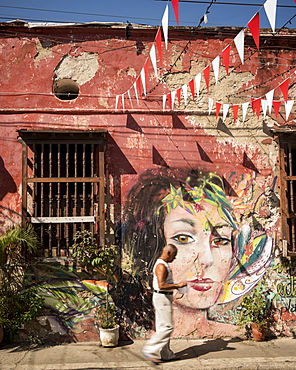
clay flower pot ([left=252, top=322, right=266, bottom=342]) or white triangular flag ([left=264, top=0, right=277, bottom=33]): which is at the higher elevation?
white triangular flag ([left=264, top=0, right=277, bottom=33])

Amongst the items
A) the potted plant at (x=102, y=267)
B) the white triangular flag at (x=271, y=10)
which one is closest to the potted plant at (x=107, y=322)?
the potted plant at (x=102, y=267)

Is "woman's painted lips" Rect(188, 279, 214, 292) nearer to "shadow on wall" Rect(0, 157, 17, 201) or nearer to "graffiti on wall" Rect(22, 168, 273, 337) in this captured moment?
"graffiti on wall" Rect(22, 168, 273, 337)

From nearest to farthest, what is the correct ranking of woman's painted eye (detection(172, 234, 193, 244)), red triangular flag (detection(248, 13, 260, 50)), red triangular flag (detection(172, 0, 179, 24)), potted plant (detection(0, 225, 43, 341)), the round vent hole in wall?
red triangular flag (detection(172, 0, 179, 24)) < red triangular flag (detection(248, 13, 260, 50)) < potted plant (detection(0, 225, 43, 341)) < woman's painted eye (detection(172, 234, 193, 244)) < the round vent hole in wall

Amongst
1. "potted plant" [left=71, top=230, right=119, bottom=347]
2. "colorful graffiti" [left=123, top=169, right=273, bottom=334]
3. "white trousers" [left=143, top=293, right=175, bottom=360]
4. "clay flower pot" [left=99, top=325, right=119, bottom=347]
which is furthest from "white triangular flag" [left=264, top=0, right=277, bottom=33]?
"clay flower pot" [left=99, top=325, right=119, bottom=347]

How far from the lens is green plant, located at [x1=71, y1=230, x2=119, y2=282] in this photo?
6.62 meters

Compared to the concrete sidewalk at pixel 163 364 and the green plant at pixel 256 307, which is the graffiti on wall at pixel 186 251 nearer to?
the green plant at pixel 256 307

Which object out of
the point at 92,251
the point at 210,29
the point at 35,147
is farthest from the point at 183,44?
the point at 92,251

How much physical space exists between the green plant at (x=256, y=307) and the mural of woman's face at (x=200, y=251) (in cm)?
51

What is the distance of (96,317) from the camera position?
6891 mm

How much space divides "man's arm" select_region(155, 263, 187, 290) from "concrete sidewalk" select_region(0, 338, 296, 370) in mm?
1050

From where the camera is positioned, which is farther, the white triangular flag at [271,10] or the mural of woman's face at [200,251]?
the mural of woman's face at [200,251]

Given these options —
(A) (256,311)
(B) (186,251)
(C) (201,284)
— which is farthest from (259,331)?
(B) (186,251)

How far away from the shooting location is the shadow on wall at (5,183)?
7023 mm

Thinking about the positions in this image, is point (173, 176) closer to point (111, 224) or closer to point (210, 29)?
point (111, 224)
